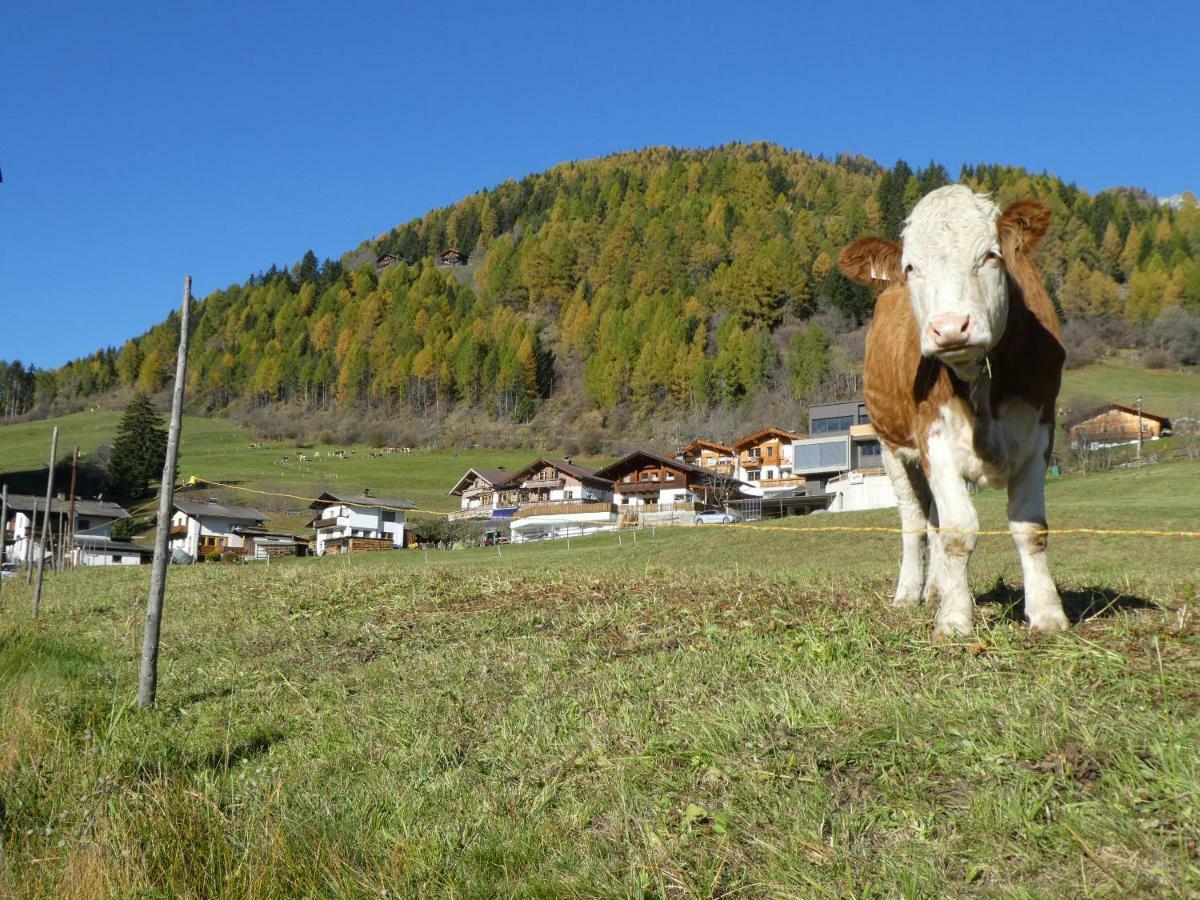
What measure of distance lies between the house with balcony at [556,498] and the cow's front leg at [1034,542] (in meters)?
70.5

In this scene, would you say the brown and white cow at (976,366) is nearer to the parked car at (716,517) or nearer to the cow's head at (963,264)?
the cow's head at (963,264)

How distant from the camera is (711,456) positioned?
106 metres

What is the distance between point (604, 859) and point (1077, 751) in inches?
79.2

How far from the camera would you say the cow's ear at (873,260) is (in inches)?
266

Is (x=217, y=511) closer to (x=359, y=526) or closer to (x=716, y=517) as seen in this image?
(x=359, y=526)

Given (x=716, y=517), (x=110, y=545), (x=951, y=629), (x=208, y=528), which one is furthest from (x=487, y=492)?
(x=951, y=629)

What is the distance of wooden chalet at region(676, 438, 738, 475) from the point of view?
102 metres

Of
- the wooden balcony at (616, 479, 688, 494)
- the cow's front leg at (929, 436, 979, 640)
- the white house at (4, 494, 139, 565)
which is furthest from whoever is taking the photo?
the wooden balcony at (616, 479, 688, 494)

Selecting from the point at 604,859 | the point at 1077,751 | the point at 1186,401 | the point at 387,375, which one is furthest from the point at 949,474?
the point at 387,375

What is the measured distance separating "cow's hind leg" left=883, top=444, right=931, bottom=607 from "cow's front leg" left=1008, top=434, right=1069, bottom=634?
2395 millimetres

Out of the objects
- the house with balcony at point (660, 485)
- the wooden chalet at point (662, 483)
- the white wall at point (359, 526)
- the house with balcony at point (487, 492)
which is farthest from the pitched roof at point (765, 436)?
the white wall at point (359, 526)

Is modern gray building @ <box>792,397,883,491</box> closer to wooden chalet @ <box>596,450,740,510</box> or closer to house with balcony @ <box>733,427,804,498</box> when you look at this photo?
house with balcony @ <box>733,427,804,498</box>

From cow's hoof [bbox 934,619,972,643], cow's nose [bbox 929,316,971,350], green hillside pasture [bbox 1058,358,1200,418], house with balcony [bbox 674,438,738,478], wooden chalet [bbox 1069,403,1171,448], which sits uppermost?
green hillside pasture [bbox 1058,358,1200,418]

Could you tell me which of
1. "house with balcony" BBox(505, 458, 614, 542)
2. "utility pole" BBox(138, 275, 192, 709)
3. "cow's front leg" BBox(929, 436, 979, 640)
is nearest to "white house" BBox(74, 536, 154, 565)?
"house with balcony" BBox(505, 458, 614, 542)
